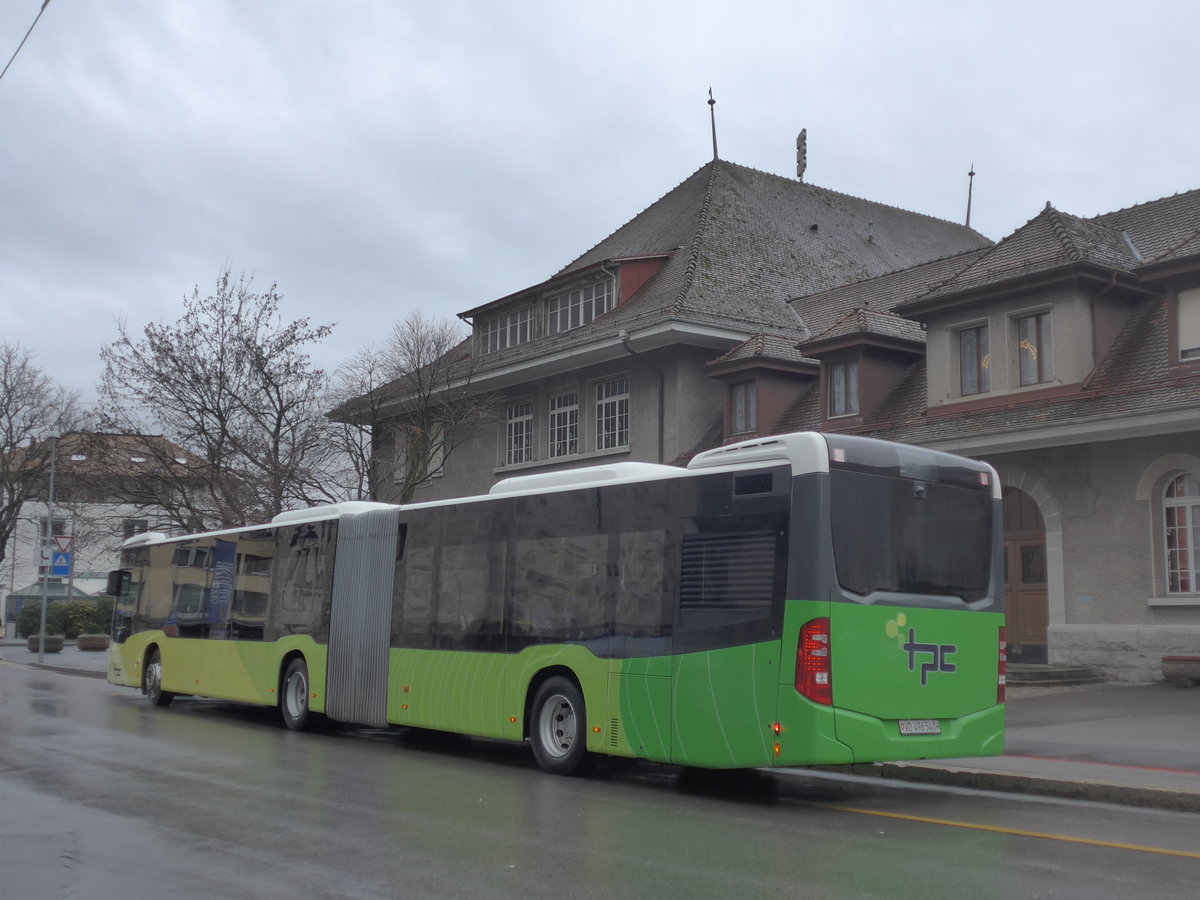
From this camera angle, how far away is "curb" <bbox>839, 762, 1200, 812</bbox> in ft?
32.6

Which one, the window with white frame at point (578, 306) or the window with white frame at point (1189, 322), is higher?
the window with white frame at point (578, 306)

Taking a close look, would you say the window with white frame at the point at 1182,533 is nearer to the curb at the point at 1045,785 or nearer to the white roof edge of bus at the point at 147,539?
the curb at the point at 1045,785

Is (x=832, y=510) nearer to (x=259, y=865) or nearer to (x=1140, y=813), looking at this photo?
(x=1140, y=813)

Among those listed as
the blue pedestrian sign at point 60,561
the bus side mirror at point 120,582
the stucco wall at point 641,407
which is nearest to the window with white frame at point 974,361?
the stucco wall at point 641,407

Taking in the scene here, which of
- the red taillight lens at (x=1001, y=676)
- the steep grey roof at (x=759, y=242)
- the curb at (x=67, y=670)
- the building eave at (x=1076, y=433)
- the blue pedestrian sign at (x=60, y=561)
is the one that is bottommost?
the curb at (x=67, y=670)

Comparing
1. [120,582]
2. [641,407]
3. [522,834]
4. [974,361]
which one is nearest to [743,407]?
[641,407]

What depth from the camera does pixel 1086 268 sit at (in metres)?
20.4

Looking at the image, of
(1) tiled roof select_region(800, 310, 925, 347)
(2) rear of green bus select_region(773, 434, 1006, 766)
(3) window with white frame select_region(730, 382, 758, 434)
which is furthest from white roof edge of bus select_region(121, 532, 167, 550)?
(2) rear of green bus select_region(773, 434, 1006, 766)

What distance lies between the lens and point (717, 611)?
34.8 feet

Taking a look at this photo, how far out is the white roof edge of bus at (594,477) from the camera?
1168cm

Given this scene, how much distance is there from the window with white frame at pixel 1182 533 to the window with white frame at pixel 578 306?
15.8m

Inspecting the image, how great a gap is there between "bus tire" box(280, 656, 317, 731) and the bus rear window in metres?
9.28

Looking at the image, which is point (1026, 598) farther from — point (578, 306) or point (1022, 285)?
point (578, 306)

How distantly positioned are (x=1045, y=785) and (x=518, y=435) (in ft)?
79.3
